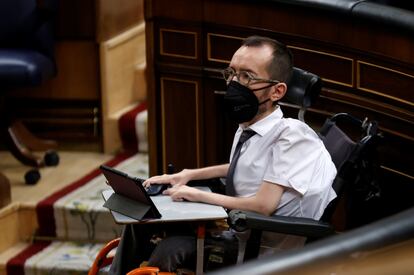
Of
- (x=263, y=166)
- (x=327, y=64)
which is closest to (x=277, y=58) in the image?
(x=263, y=166)

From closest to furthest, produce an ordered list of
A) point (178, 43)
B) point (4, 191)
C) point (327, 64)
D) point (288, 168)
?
point (288, 168) → point (327, 64) → point (178, 43) → point (4, 191)

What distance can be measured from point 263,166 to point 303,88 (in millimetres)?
338

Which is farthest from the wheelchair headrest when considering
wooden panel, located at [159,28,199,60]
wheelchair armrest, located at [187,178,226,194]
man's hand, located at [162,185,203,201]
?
wooden panel, located at [159,28,199,60]

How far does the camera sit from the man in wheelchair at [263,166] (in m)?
2.84

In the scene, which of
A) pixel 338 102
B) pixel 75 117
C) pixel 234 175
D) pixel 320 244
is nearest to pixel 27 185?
pixel 75 117

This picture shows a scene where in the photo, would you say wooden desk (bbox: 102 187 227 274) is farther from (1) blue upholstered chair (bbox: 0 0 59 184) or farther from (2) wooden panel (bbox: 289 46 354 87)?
(1) blue upholstered chair (bbox: 0 0 59 184)

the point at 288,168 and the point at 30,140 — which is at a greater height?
the point at 288,168

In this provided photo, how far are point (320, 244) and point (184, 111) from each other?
2.94 m

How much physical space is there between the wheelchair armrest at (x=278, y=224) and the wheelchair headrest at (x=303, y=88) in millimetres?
503

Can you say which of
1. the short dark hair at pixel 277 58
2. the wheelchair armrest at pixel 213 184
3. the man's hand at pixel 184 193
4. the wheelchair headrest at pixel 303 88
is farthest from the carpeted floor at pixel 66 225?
the short dark hair at pixel 277 58

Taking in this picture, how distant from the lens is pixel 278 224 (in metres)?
2.73

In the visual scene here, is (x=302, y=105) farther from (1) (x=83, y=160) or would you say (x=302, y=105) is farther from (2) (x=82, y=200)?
(1) (x=83, y=160)

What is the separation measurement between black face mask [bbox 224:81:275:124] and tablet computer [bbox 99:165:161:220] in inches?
14.4

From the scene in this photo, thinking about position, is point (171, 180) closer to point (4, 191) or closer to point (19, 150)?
point (4, 191)
